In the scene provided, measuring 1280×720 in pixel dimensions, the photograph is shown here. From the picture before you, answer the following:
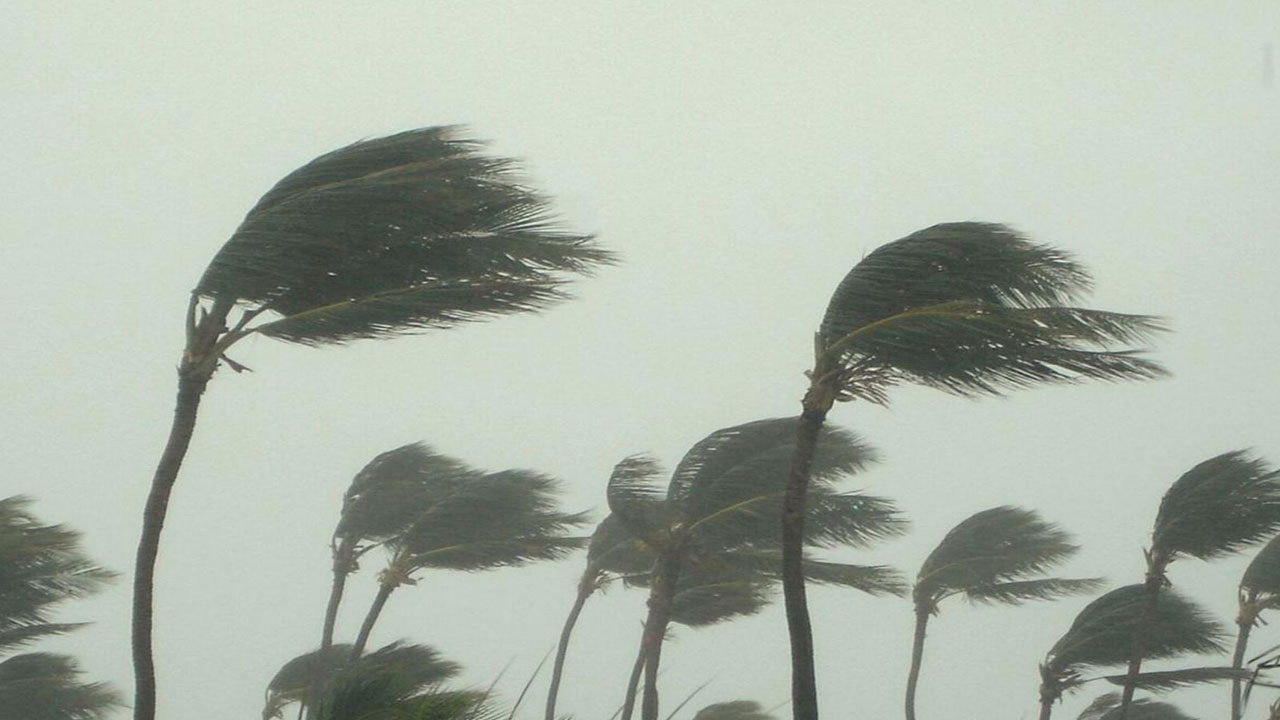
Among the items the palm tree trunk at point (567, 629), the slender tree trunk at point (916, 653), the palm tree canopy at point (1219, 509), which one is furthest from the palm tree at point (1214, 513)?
the palm tree trunk at point (567, 629)

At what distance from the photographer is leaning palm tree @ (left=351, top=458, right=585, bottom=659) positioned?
23.9 m

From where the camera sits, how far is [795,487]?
12930 mm

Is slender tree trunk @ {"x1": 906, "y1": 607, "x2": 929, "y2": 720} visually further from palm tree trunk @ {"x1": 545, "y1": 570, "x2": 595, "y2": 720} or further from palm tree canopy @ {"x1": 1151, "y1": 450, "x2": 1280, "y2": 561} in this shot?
palm tree canopy @ {"x1": 1151, "y1": 450, "x2": 1280, "y2": 561}

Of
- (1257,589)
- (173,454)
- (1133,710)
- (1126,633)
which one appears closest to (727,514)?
(173,454)

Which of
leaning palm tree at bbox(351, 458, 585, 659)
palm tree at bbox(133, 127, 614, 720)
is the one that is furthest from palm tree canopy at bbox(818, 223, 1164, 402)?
leaning palm tree at bbox(351, 458, 585, 659)

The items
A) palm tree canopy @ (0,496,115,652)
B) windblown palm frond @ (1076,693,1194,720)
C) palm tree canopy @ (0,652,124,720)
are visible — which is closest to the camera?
palm tree canopy @ (0,496,115,652)

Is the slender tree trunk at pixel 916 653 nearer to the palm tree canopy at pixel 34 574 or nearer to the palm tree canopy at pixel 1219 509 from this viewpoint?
the palm tree canopy at pixel 1219 509

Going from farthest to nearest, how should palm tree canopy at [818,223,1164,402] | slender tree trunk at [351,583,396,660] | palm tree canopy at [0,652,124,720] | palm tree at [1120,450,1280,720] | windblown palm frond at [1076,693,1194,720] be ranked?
1. windblown palm frond at [1076,693,1194,720]
2. slender tree trunk at [351,583,396,660]
3. palm tree canopy at [0,652,124,720]
4. palm tree at [1120,450,1280,720]
5. palm tree canopy at [818,223,1164,402]

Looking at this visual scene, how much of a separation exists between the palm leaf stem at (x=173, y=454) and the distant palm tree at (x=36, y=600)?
4.92m

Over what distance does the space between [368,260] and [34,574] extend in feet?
27.1

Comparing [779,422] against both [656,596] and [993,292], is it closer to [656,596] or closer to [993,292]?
[656,596]

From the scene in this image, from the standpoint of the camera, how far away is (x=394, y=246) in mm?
12445

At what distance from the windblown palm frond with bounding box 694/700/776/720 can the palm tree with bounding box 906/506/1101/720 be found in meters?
6.61

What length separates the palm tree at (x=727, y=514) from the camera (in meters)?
18.3
